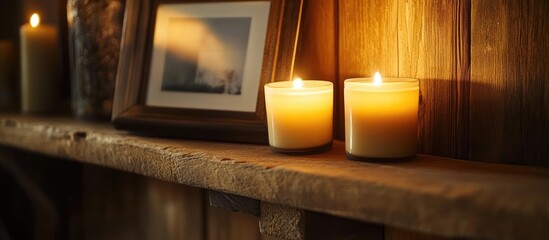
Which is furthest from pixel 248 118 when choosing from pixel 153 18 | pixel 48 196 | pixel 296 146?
pixel 48 196

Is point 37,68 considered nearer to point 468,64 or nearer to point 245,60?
point 245,60

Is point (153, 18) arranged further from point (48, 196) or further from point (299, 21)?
point (48, 196)

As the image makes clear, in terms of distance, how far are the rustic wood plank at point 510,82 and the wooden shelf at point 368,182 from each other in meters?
0.03

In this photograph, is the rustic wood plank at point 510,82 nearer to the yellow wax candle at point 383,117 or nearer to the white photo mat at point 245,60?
the yellow wax candle at point 383,117

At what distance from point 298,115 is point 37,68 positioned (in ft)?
2.08

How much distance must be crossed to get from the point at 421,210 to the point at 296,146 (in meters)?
0.21

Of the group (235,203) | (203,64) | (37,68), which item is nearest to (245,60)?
(203,64)

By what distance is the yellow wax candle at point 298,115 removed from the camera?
0.73m

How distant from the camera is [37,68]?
46.9 inches

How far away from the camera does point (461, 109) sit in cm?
71

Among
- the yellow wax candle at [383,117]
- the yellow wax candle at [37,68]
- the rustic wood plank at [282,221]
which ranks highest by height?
the yellow wax candle at [37,68]

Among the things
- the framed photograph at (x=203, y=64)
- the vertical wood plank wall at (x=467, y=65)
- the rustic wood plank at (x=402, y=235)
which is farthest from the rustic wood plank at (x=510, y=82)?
the framed photograph at (x=203, y=64)

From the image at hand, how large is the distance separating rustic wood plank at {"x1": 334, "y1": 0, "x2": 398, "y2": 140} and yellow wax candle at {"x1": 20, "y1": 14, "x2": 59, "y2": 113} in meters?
0.59

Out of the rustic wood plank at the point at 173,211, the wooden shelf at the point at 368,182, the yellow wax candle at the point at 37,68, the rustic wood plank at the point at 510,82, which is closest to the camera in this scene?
the wooden shelf at the point at 368,182
